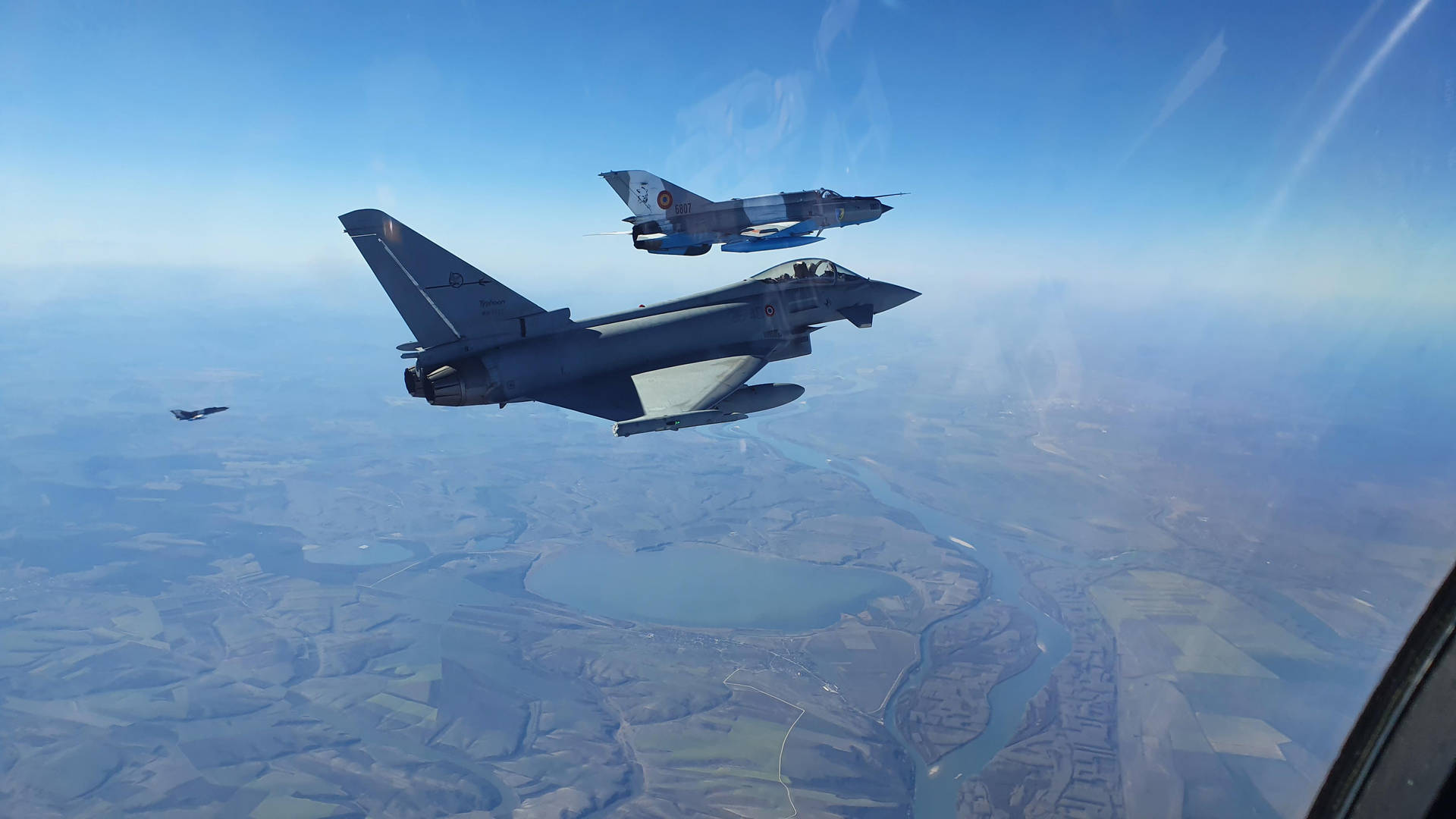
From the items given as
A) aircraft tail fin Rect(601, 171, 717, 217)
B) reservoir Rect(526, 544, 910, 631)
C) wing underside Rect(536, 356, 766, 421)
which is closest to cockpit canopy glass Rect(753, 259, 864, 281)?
wing underside Rect(536, 356, 766, 421)

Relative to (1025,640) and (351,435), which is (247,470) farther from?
(1025,640)

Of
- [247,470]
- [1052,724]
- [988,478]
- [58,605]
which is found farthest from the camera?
[247,470]

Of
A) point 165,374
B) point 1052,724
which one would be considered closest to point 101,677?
point 1052,724

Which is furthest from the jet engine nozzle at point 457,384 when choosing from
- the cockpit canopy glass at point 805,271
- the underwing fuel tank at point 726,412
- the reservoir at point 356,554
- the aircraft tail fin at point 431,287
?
the reservoir at point 356,554

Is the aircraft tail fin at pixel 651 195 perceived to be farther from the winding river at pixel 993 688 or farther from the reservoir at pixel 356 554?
the reservoir at pixel 356 554

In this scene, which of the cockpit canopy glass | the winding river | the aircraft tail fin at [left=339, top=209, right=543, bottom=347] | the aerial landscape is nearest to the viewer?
the aircraft tail fin at [left=339, top=209, right=543, bottom=347]

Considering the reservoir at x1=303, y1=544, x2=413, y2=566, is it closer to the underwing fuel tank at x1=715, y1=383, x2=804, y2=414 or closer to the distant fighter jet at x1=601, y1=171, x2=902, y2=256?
the distant fighter jet at x1=601, y1=171, x2=902, y2=256
